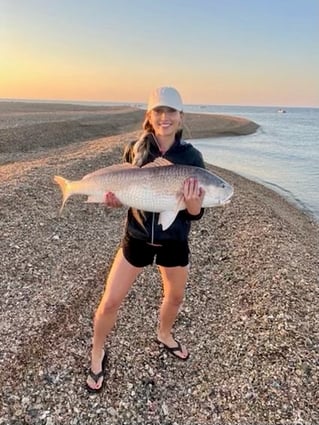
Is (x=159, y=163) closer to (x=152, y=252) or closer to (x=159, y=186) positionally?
(x=159, y=186)

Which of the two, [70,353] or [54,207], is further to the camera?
[54,207]

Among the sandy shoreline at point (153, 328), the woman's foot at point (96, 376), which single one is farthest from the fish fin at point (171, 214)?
the sandy shoreline at point (153, 328)

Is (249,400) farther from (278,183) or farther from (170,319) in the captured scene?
(278,183)

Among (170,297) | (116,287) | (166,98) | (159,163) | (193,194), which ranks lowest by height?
(170,297)

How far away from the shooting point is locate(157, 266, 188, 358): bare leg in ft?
13.1

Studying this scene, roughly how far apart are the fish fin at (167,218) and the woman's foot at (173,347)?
196 centimetres

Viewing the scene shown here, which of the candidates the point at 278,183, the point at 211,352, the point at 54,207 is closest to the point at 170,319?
the point at 211,352

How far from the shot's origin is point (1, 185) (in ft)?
35.3

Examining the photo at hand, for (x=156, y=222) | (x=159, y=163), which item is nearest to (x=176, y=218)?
(x=156, y=222)

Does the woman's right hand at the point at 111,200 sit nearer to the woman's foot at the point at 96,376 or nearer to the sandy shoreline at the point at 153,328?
the woman's foot at the point at 96,376

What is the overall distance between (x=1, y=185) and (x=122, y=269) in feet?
26.2

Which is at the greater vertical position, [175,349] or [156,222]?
[156,222]

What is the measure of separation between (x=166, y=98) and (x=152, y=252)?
1.37m

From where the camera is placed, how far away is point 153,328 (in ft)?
17.9
